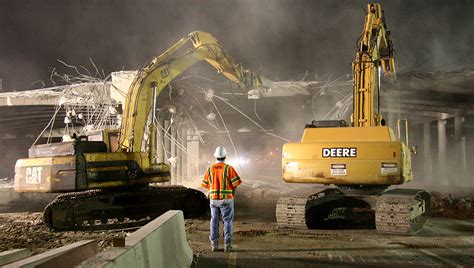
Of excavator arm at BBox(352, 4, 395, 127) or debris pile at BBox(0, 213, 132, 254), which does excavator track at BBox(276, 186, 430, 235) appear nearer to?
excavator arm at BBox(352, 4, 395, 127)

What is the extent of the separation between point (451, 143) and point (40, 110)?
27913 millimetres

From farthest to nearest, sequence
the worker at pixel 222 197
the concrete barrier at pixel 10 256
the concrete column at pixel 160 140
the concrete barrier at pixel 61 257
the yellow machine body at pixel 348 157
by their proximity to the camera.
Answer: the concrete column at pixel 160 140 → the yellow machine body at pixel 348 157 → the worker at pixel 222 197 → the concrete barrier at pixel 10 256 → the concrete barrier at pixel 61 257

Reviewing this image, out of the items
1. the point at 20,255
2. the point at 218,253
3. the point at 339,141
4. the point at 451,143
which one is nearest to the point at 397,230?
the point at 339,141

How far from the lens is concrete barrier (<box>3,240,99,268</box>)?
355cm

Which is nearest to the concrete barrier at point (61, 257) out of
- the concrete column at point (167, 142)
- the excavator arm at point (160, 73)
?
the excavator arm at point (160, 73)

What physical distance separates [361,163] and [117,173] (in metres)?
5.53

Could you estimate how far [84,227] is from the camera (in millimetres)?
10680

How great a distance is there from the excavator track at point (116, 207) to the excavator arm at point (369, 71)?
481cm

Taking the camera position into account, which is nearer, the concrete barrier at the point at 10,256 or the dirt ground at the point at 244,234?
the concrete barrier at the point at 10,256

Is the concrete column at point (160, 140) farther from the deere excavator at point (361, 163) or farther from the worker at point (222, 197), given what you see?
the worker at point (222, 197)

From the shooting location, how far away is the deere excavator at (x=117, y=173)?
10.1m

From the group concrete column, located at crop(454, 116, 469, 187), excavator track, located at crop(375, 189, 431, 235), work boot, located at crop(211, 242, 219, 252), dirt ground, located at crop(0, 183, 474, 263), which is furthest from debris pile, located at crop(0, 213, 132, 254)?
concrete column, located at crop(454, 116, 469, 187)

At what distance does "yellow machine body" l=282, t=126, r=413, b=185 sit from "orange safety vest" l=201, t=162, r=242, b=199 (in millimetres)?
2380

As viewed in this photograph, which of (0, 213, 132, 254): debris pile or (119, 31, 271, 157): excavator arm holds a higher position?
(119, 31, 271, 157): excavator arm
